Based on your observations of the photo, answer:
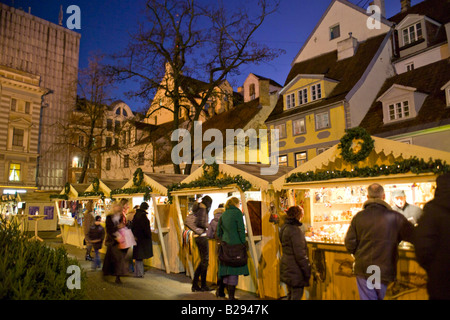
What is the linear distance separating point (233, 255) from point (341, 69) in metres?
16.9

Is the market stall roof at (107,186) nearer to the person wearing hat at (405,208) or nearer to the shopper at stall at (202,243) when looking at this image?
the shopper at stall at (202,243)

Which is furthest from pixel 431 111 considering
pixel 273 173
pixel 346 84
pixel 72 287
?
pixel 72 287

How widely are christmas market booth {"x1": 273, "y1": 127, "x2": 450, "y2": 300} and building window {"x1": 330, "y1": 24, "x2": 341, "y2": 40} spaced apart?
17562 mm

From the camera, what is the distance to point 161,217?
31.0 feet

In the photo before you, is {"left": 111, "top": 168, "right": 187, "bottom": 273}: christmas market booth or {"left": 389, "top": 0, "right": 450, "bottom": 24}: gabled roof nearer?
{"left": 111, "top": 168, "right": 187, "bottom": 273}: christmas market booth

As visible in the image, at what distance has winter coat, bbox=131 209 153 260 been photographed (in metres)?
8.11

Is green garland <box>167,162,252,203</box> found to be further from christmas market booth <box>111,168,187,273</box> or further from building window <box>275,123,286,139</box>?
building window <box>275,123,286,139</box>

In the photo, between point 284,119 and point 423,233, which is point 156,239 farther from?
point 284,119

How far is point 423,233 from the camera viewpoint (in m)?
3.00

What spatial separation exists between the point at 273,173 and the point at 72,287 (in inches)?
185

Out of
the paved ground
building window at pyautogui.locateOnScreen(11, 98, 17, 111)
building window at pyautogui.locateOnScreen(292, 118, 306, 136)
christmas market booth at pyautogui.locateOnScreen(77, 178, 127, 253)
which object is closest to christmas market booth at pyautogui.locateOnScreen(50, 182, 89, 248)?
christmas market booth at pyautogui.locateOnScreen(77, 178, 127, 253)

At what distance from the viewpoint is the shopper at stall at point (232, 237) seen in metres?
5.78

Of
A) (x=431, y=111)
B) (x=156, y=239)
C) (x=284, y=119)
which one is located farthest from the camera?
(x=284, y=119)

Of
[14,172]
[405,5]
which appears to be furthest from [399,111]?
[14,172]
